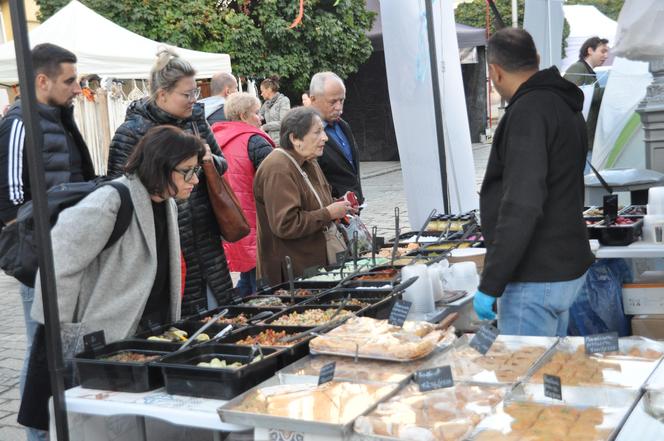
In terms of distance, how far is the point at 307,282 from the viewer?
12.4 feet

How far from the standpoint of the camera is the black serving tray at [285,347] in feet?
8.68

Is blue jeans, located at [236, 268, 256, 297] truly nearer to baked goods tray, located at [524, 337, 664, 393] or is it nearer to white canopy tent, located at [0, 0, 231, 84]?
baked goods tray, located at [524, 337, 664, 393]

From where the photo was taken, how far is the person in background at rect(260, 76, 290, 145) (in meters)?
10.8

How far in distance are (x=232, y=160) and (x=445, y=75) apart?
72.1 inches

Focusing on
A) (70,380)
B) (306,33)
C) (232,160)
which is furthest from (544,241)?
(306,33)

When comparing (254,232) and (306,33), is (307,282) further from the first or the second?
(306,33)

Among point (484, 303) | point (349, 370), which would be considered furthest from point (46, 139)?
point (484, 303)

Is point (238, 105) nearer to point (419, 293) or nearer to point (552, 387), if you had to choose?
point (419, 293)

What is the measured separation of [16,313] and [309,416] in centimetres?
562

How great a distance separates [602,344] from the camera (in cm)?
259

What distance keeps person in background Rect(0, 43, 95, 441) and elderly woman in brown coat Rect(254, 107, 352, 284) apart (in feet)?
3.17

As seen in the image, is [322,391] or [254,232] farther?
[254,232]

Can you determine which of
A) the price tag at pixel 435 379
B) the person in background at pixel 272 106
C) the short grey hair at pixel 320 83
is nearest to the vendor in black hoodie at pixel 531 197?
the price tag at pixel 435 379

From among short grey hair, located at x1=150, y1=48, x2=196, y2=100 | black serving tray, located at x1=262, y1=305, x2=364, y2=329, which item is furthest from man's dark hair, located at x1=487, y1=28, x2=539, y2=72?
short grey hair, located at x1=150, y1=48, x2=196, y2=100
